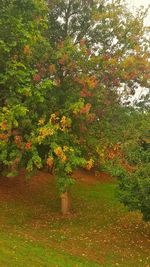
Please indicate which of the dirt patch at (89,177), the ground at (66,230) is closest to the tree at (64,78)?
the ground at (66,230)

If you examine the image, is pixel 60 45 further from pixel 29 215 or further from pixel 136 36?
pixel 29 215

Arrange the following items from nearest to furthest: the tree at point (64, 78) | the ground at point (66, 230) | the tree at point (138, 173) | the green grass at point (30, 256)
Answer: the green grass at point (30, 256) → the ground at point (66, 230) → the tree at point (138, 173) → the tree at point (64, 78)

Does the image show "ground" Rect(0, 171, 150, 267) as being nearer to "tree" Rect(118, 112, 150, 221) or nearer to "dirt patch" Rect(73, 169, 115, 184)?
"tree" Rect(118, 112, 150, 221)

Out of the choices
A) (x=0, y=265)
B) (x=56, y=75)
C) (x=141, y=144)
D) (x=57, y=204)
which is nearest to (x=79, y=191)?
(x=57, y=204)

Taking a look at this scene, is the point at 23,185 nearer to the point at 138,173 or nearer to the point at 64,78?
the point at 64,78

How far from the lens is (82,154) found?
81.5 feet

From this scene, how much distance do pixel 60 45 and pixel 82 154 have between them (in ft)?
20.5

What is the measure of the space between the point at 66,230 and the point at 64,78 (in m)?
8.28

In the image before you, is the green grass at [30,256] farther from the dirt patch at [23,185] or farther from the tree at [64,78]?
the dirt patch at [23,185]

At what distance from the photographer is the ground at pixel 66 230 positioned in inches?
659

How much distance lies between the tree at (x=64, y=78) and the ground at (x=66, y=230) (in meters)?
2.66

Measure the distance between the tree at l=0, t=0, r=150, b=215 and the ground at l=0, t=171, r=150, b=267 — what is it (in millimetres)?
2658

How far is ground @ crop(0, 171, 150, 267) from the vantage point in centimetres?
1675

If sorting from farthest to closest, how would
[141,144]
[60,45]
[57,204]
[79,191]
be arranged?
[79,191] < [57,204] < [60,45] < [141,144]
